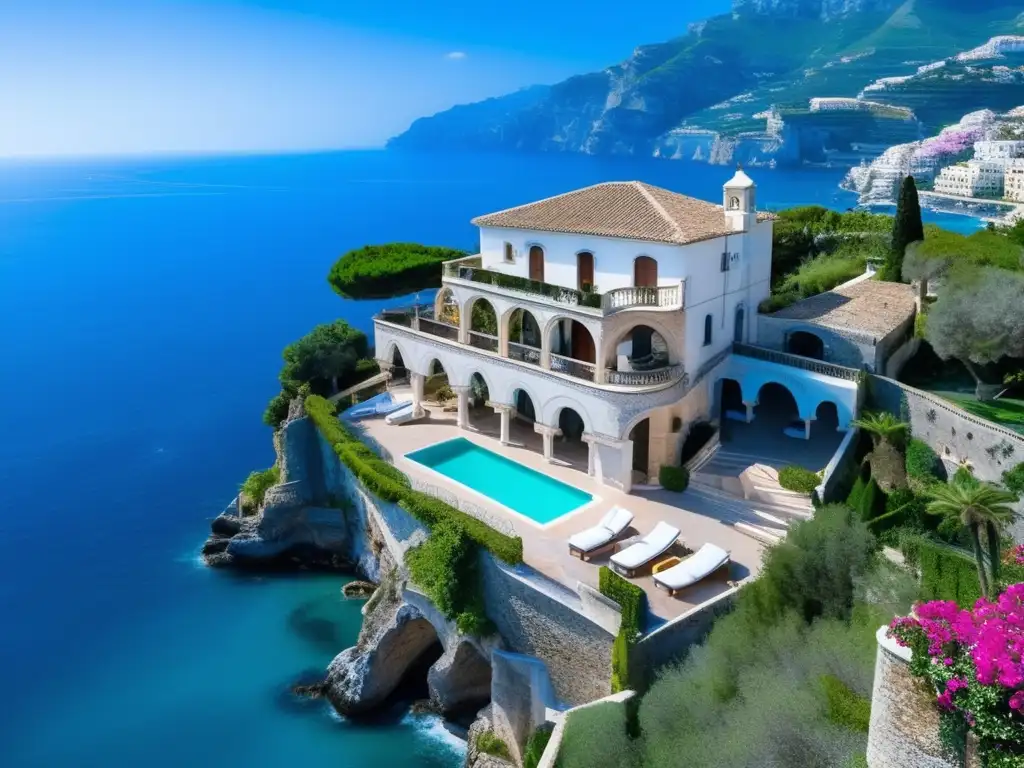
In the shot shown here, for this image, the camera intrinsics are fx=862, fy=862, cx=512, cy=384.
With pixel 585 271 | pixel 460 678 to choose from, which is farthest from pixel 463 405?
pixel 460 678

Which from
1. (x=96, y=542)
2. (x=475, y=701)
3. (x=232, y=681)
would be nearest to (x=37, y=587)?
(x=96, y=542)

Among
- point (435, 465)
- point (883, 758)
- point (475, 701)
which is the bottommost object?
point (475, 701)

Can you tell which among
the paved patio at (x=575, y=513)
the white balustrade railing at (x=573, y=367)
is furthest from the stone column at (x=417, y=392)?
the white balustrade railing at (x=573, y=367)

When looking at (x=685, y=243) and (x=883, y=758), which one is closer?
(x=883, y=758)

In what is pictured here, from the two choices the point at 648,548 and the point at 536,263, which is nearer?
the point at 648,548

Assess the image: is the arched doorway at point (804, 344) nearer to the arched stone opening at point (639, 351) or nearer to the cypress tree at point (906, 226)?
the arched stone opening at point (639, 351)

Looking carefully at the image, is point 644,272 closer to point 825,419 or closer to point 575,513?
point 825,419

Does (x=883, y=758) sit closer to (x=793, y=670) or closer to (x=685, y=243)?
(x=793, y=670)

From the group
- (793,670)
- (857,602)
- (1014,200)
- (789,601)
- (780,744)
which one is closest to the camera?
(780,744)
